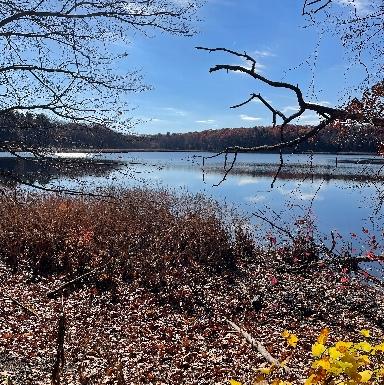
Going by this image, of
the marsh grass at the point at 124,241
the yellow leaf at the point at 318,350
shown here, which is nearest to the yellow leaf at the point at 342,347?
the yellow leaf at the point at 318,350

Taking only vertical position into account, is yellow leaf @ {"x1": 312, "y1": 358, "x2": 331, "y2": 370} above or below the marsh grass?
above

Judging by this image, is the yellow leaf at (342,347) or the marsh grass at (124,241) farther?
the marsh grass at (124,241)

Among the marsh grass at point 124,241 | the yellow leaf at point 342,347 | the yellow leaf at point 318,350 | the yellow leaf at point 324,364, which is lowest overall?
the marsh grass at point 124,241

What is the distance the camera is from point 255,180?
128ft

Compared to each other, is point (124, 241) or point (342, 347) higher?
point (342, 347)

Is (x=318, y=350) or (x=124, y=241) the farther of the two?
(x=124, y=241)

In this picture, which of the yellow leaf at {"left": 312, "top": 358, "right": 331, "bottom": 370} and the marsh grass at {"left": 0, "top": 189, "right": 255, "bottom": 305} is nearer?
the yellow leaf at {"left": 312, "top": 358, "right": 331, "bottom": 370}

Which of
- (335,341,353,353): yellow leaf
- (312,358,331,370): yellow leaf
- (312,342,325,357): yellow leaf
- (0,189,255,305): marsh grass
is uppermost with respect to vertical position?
(335,341,353,353): yellow leaf

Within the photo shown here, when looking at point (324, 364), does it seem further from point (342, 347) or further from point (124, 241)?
point (124, 241)

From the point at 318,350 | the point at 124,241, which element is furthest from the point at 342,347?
the point at 124,241

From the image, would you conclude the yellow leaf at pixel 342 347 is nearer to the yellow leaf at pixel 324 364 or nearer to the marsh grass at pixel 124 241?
the yellow leaf at pixel 324 364

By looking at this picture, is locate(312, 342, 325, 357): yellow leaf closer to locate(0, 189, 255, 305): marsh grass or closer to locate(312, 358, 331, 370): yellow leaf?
locate(312, 358, 331, 370): yellow leaf

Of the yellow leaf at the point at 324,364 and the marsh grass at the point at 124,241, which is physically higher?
the yellow leaf at the point at 324,364

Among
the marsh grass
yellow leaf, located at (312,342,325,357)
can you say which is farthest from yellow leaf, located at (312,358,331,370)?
the marsh grass
